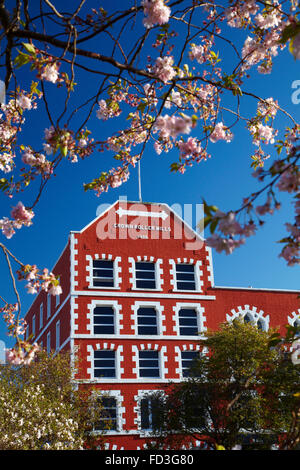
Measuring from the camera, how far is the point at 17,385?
2312 cm

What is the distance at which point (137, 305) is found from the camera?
30.7 metres

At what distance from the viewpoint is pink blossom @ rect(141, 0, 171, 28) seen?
21.2 feet

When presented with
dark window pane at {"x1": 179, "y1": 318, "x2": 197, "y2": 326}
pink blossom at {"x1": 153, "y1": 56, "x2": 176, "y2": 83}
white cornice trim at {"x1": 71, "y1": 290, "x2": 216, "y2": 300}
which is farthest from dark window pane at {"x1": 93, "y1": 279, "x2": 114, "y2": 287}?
pink blossom at {"x1": 153, "y1": 56, "x2": 176, "y2": 83}

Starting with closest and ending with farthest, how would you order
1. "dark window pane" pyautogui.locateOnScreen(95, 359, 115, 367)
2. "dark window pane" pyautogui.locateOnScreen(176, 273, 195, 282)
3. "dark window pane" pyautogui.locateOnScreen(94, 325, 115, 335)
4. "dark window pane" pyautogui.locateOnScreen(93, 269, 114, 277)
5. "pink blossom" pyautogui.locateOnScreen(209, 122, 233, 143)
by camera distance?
"pink blossom" pyautogui.locateOnScreen(209, 122, 233, 143) → "dark window pane" pyautogui.locateOnScreen(95, 359, 115, 367) → "dark window pane" pyautogui.locateOnScreen(94, 325, 115, 335) → "dark window pane" pyautogui.locateOnScreen(93, 269, 114, 277) → "dark window pane" pyautogui.locateOnScreen(176, 273, 195, 282)

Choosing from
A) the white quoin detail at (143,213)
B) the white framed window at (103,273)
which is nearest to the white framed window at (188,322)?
the white framed window at (103,273)

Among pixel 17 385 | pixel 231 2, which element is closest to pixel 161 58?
pixel 231 2

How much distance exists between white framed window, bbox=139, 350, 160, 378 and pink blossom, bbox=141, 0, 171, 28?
82.4ft

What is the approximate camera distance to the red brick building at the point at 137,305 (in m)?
28.7

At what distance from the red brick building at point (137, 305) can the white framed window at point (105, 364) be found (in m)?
0.05

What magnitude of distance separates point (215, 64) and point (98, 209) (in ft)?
77.0

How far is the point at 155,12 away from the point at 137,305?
82.5ft

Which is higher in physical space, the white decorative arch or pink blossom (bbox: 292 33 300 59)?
the white decorative arch

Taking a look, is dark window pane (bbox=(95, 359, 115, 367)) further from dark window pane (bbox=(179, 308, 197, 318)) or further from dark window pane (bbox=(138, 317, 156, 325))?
dark window pane (bbox=(179, 308, 197, 318))

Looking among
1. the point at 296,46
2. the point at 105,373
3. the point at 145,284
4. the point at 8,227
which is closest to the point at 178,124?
the point at 296,46
